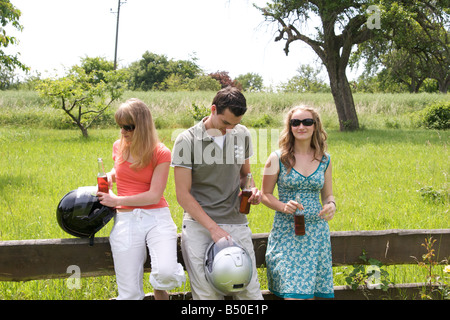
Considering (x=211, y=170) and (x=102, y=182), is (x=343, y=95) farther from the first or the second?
(x=102, y=182)

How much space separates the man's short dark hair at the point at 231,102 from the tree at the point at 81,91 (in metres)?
12.7

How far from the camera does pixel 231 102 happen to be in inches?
115

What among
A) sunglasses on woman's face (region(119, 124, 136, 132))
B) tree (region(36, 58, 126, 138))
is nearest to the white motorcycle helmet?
sunglasses on woman's face (region(119, 124, 136, 132))

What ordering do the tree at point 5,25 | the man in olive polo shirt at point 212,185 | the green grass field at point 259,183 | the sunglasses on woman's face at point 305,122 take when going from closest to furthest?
the man in olive polo shirt at point 212,185 < the sunglasses on woman's face at point 305,122 < the green grass field at point 259,183 < the tree at point 5,25

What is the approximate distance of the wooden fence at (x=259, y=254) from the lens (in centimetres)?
275

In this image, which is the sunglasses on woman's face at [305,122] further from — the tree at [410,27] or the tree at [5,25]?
the tree at [410,27]

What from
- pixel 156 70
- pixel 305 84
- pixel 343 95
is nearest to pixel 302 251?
pixel 343 95

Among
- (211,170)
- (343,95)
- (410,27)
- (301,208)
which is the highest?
(410,27)

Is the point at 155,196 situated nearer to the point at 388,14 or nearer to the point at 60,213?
the point at 60,213

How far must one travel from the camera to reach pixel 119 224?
2871 mm

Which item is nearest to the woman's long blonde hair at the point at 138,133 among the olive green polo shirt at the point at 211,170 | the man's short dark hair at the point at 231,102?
the olive green polo shirt at the point at 211,170

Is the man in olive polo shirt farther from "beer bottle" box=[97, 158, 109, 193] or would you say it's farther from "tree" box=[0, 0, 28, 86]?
"tree" box=[0, 0, 28, 86]

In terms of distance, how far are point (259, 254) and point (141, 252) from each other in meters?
0.90
